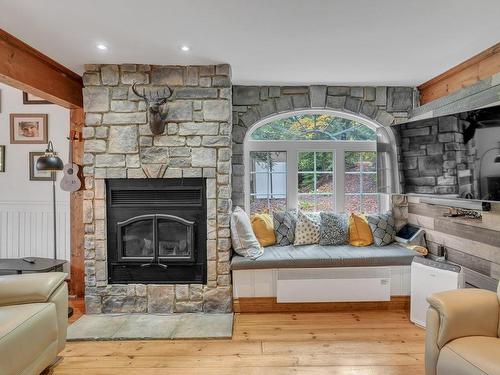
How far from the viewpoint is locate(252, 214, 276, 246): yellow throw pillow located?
3.65 meters

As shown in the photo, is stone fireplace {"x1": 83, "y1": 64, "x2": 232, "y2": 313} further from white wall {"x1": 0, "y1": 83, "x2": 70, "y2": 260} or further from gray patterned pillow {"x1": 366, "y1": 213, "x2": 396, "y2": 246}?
gray patterned pillow {"x1": 366, "y1": 213, "x2": 396, "y2": 246}

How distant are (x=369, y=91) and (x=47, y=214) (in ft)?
13.1

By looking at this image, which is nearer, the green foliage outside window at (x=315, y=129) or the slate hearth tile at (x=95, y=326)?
the slate hearth tile at (x=95, y=326)

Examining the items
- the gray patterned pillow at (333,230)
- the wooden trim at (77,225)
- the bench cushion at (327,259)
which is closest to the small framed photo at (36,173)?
the wooden trim at (77,225)

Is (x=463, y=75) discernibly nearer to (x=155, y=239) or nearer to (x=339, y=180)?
(x=339, y=180)

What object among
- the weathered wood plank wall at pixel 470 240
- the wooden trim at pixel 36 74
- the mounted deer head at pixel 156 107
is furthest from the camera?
the mounted deer head at pixel 156 107

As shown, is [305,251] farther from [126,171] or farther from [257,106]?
[126,171]

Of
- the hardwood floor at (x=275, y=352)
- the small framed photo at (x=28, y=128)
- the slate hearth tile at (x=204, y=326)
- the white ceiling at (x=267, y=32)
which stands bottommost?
the hardwood floor at (x=275, y=352)

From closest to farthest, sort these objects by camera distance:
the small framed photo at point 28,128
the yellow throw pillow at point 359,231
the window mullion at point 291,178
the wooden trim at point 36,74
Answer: the wooden trim at point 36,74 < the yellow throw pillow at point 359,231 < the small framed photo at point 28,128 < the window mullion at point 291,178

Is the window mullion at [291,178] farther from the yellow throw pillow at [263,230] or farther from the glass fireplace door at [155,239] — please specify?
the glass fireplace door at [155,239]

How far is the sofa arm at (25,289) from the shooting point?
2.26m

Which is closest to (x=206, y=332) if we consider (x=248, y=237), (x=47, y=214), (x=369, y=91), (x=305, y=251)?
(x=248, y=237)

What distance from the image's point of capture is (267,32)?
2449 mm

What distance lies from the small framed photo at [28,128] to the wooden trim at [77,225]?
522 mm
